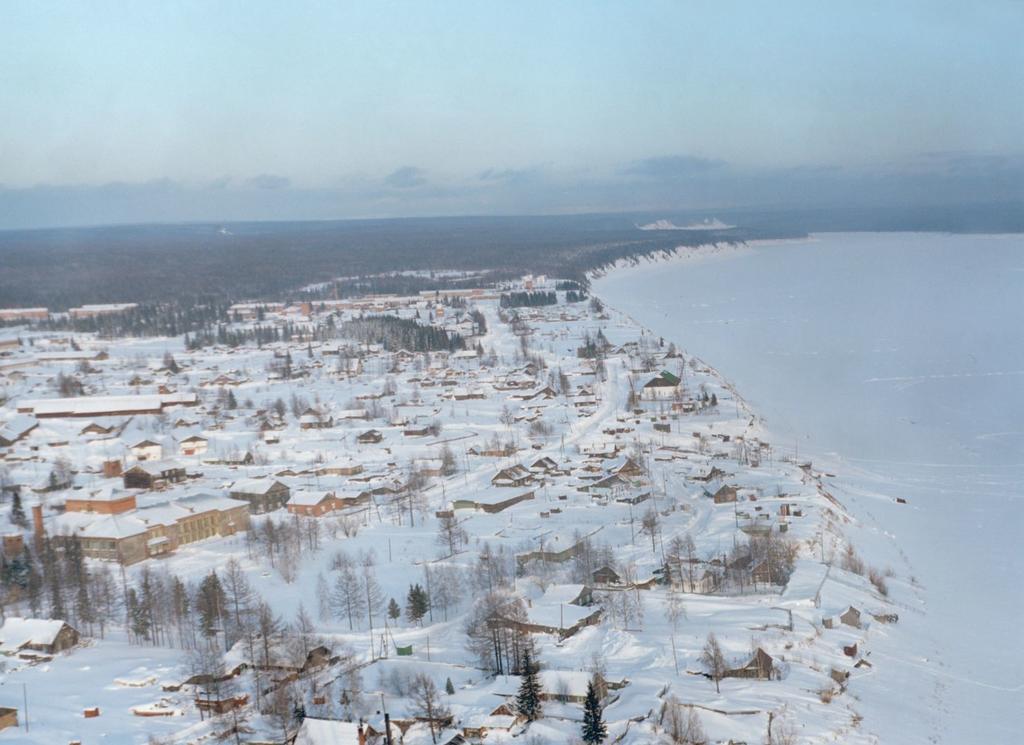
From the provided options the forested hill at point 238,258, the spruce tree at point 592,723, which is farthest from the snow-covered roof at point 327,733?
the forested hill at point 238,258

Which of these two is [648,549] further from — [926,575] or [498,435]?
[498,435]

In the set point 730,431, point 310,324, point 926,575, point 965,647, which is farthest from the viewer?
point 310,324

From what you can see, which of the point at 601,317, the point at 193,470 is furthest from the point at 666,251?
the point at 193,470

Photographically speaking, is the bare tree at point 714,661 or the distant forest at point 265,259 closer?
the bare tree at point 714,661

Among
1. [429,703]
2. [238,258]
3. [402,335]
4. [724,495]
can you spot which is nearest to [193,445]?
[724,495]

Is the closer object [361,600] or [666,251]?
[361,600]

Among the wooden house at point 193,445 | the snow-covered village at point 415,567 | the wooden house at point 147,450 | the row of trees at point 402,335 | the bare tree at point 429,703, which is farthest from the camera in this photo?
the row of trees at point 402,335

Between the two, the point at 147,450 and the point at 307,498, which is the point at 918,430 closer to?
the point at 307,498

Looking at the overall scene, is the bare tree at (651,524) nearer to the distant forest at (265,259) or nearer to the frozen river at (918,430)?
the frozen river at (918,430)
